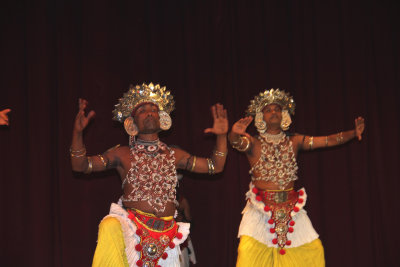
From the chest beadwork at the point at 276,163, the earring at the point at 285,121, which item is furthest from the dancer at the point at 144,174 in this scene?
the earring at the point at 285,121

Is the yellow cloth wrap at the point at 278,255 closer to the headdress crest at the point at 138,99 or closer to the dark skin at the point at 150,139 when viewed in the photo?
the dark skin at the point at 150,139

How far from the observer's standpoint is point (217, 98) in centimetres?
552

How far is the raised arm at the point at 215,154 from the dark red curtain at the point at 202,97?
51.5 inches

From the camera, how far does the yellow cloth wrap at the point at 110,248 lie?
3.61 m

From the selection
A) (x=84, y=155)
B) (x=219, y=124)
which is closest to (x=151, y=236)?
(x=84, y=155)

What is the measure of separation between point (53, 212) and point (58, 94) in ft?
3.66

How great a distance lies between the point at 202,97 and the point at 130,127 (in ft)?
4.94

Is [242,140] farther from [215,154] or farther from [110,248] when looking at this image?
[110,248]

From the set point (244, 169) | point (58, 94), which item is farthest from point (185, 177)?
point (58, 94)

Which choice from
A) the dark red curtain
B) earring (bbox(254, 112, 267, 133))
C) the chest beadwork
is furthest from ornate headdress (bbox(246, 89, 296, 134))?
the dark red curtain

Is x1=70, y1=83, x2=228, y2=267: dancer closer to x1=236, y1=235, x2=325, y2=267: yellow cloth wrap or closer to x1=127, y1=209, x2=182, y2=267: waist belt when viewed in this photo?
x1=127, y1=209, x2=182, y2=267: waist belt

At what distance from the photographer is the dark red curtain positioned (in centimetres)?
495

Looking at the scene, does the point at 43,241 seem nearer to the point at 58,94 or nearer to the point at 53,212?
the point at 53,212

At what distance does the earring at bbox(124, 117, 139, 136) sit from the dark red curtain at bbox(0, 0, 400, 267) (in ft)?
3.62
